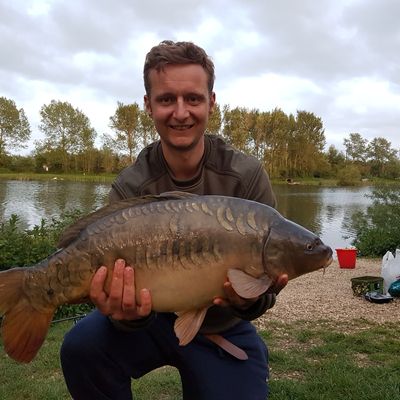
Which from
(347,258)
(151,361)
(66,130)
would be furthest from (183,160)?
(66,130)

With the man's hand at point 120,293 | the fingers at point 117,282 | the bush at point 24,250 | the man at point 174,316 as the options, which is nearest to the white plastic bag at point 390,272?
the bush at point 24,250

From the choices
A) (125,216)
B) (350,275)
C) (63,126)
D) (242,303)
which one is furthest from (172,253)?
(63,126)

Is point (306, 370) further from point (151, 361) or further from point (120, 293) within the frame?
point (120, 293)

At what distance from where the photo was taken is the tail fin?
6.00ft

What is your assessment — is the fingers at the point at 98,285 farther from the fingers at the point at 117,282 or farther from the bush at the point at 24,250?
the bush at the point at 24,250

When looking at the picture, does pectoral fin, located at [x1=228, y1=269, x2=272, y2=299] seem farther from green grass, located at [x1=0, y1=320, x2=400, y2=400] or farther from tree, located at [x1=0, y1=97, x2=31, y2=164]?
tree, located at [x1=0, y1=97, x2=31, y2=164]

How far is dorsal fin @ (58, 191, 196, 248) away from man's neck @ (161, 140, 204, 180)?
1.30ft

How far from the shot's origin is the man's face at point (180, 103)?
216cm

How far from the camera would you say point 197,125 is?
7.22ft

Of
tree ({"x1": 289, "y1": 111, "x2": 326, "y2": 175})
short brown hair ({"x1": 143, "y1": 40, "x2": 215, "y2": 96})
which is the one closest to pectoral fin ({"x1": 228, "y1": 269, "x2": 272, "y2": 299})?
short brown hair ({"x1": 143, "y1": 40, "x2": 215, "y2": 96})

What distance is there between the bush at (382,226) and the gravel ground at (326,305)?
116 inches

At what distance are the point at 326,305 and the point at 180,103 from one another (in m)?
4.77

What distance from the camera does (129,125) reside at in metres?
41.0

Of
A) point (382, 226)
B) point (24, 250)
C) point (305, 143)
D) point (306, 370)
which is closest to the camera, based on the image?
point (306, 370)
